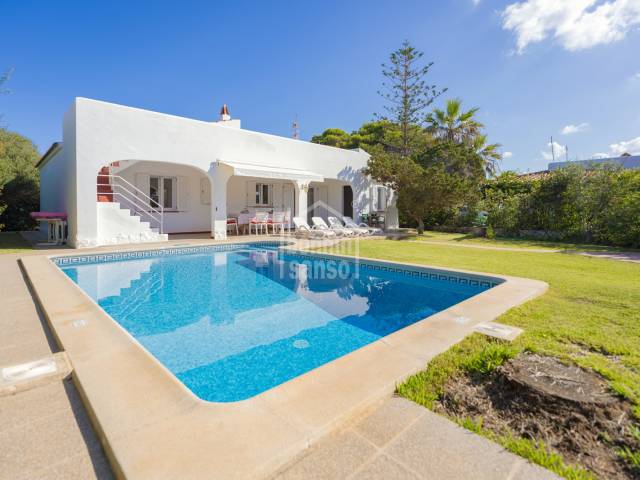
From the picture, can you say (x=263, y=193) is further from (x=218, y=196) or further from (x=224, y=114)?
(x=218, y=196)

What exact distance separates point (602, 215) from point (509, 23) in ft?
41.0

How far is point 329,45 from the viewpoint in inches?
919

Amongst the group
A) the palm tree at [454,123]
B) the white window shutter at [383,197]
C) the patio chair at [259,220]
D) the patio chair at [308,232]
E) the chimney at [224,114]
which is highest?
the palm tree at [454,123]

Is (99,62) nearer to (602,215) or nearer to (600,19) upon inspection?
(600,19)

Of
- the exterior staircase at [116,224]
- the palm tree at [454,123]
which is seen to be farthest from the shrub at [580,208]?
the exterior staircase at [116,224]

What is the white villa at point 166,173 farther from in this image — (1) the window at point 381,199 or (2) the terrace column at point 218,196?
(1) the window at point 381,199

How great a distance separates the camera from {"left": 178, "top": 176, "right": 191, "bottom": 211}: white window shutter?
22.3 m

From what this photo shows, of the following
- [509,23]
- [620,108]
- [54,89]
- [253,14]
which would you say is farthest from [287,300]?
[620,108]

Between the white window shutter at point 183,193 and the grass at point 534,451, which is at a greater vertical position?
the white window shutter at point 183,193

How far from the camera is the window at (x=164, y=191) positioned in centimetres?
2123

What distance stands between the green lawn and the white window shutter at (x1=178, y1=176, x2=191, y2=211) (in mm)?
18338

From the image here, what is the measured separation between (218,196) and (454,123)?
89.6 feet

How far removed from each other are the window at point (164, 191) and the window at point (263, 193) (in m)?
5.94

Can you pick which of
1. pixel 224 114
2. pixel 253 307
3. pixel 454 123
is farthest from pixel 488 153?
pixel 253 307
